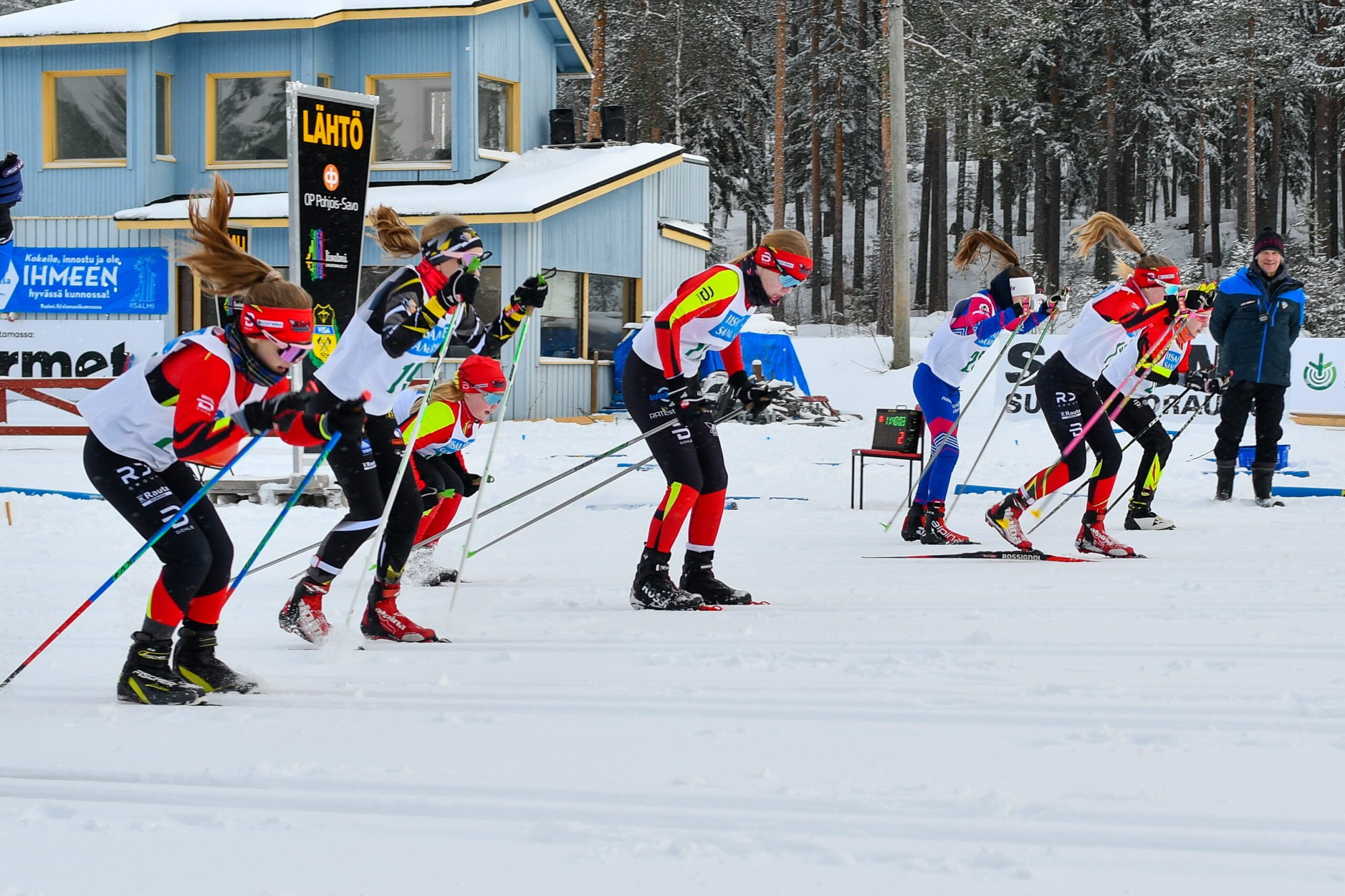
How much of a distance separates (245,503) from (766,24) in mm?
35523

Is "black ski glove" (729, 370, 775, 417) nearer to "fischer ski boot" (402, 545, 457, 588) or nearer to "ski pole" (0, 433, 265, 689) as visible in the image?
"fischer ski boot" (402, 545, 457, 588)

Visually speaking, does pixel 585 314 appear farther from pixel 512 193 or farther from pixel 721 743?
pixel 721 743

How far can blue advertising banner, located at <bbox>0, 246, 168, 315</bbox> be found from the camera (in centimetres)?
1733

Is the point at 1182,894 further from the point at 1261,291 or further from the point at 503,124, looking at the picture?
the point at 503,124

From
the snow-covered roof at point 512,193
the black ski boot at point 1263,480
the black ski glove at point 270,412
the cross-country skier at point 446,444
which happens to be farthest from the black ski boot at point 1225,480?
the snow-covered roof at point 512,193

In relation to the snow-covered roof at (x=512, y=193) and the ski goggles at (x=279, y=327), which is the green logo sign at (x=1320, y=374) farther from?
the ski goggles at (x=279, y=327)

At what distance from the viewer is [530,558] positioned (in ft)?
25.3

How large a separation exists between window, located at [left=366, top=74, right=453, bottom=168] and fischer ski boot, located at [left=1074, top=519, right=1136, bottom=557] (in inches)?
549

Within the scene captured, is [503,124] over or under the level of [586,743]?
over

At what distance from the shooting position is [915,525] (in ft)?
27.7

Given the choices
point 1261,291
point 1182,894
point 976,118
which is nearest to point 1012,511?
point 1261,291

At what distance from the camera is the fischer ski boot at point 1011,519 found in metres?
7.82

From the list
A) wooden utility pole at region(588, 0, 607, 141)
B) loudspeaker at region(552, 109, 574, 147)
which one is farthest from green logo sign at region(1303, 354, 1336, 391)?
wooden utility pole at region(588, 0, 607, 141)

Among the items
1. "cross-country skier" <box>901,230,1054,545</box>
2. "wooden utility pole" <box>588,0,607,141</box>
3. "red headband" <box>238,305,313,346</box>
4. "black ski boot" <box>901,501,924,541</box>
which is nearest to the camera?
"red headband" <box>238,305,313,346</box>
